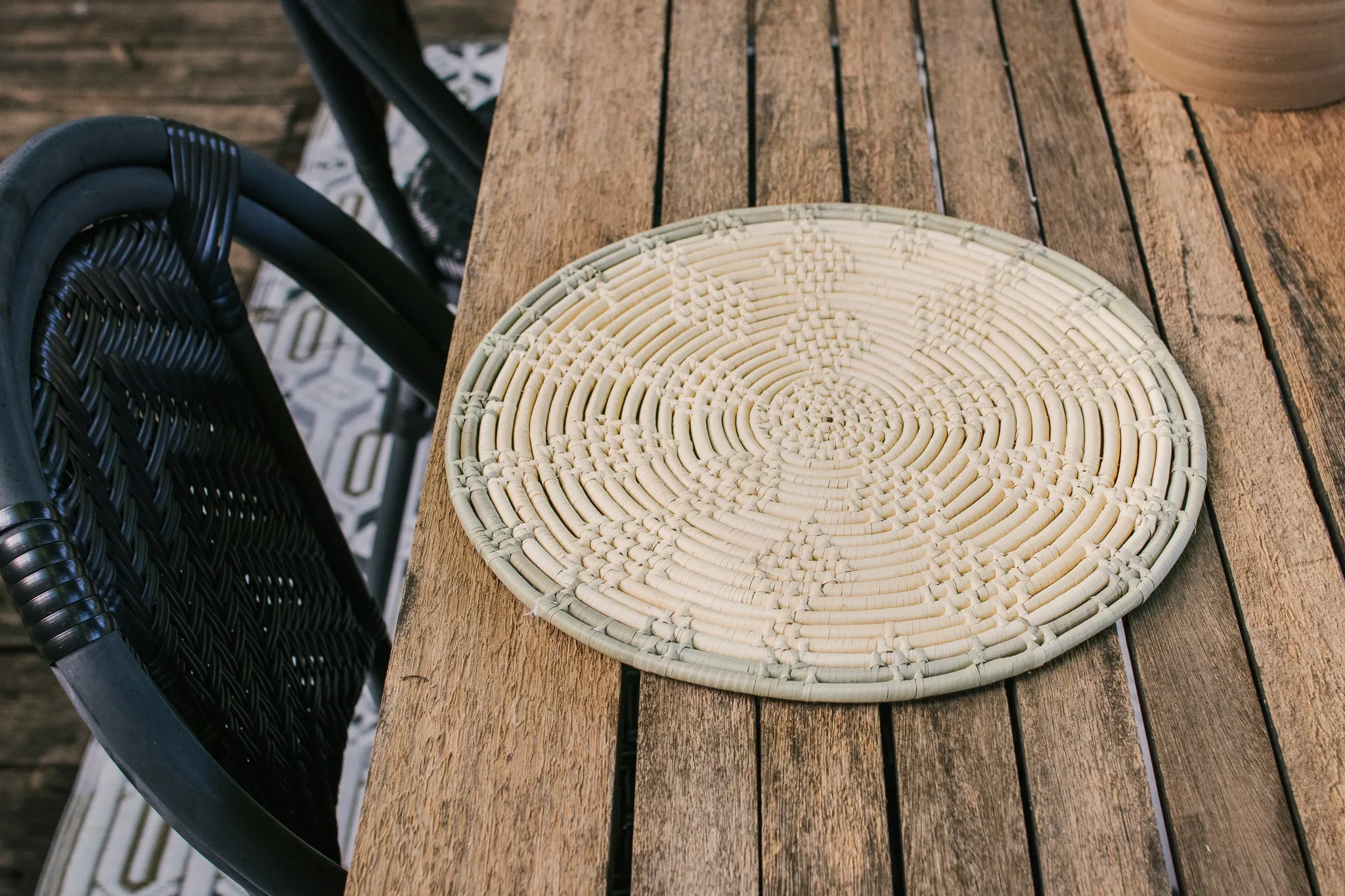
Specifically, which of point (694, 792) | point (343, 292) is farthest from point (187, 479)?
point (694, 792)

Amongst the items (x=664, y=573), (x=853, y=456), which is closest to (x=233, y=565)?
(x=664, y=573)

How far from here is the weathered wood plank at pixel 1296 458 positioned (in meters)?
0.58

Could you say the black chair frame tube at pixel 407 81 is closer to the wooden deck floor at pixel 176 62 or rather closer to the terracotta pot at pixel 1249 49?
the terracotta pot at pixel 1249 49

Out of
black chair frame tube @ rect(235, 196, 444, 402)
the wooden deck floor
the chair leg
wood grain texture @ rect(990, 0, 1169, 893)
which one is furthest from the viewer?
the wooden deck floor

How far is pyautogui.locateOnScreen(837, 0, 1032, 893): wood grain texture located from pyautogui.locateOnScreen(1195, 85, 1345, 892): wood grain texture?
0.15 meters

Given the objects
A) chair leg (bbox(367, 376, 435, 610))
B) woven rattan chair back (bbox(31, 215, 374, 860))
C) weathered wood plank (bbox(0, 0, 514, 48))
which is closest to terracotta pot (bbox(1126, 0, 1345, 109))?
woven rattan chair back (bbox(31, 215, 374, 860))

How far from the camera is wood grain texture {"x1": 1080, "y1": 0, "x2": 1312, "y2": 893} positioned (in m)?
0.55

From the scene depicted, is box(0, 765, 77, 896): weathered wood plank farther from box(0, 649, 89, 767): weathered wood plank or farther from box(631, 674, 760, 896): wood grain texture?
box(631, 674, 760, 896): wood grain texture

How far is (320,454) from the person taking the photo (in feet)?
6.07

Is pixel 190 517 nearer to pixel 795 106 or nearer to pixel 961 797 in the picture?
pixel 961 797

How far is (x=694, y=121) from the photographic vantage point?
3.24 feet

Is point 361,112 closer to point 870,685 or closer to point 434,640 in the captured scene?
point 434,640

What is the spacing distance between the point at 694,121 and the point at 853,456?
0.40m

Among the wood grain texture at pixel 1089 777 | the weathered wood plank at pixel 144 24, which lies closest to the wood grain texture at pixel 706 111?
the wood grain texture at pixel 1089 777
